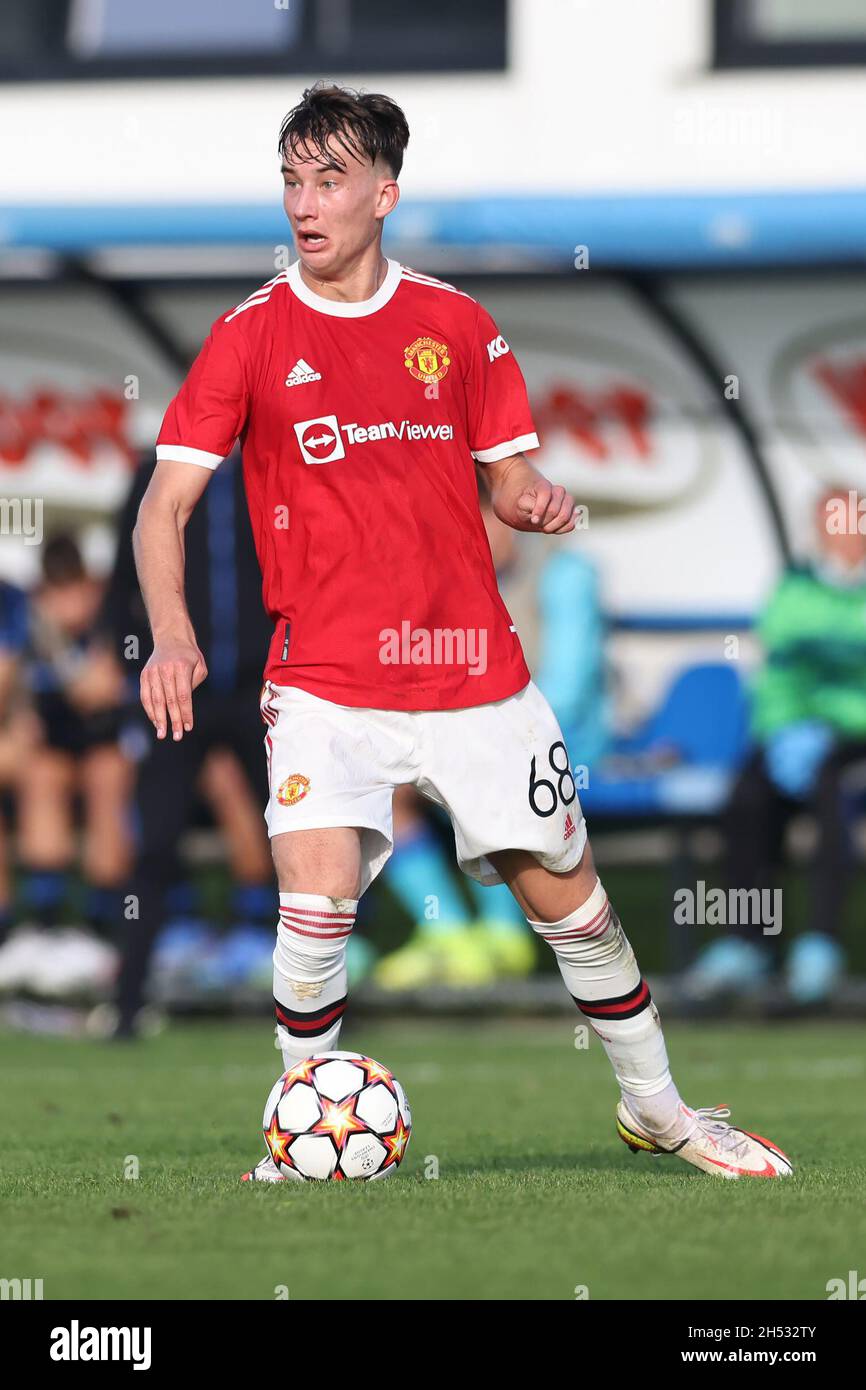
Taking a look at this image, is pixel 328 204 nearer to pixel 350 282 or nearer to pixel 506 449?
pixel 350 282

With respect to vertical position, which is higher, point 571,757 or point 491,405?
point 491,405

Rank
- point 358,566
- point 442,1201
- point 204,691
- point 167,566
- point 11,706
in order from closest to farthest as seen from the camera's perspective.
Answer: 1. point 442,1201
2. point 167,566
3. point 358,566
4. point 204,691
5. point 11,706

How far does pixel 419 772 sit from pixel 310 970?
0.46 m

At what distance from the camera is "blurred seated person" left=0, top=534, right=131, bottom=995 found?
36.2ft

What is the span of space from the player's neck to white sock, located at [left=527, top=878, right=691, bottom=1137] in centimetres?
133

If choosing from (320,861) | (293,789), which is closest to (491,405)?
(293,789)

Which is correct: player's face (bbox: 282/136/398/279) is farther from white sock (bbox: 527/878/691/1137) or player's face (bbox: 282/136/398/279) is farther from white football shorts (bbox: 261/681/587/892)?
white sock (bbox: 527/878/691/1137)

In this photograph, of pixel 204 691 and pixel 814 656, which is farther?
pixel 814 656

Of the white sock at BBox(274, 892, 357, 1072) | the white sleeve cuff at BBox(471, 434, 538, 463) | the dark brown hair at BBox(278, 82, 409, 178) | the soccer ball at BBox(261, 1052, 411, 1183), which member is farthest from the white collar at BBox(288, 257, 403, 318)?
the soccer ball at BBox(261, 1052, 411, 1183)

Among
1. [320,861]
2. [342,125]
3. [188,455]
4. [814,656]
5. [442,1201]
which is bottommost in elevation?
[442,1201]

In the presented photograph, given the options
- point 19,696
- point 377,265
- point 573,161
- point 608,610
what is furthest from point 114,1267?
point 573,161

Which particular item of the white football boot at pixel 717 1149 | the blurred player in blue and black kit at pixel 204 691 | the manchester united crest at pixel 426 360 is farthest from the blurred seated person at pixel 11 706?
the manchester united crest at pixel 426 360

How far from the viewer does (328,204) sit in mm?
4883

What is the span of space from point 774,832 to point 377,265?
19.5ft
